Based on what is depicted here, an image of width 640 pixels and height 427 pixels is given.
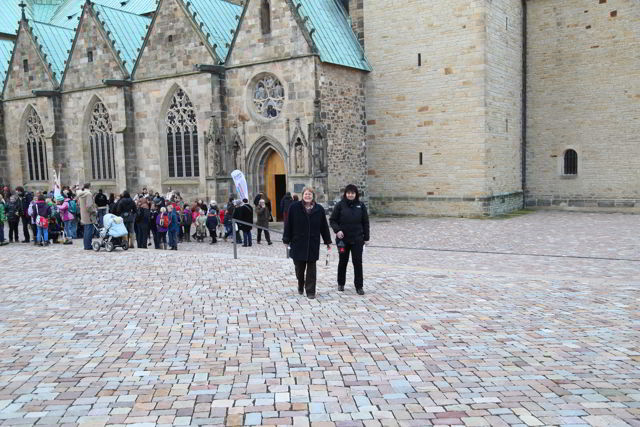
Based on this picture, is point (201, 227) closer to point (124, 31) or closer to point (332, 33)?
point (332, 33)

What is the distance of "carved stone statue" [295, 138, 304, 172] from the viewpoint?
23.3 meters

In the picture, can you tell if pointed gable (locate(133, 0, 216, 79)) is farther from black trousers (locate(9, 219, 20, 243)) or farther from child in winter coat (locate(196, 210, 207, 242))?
black trousers (locate(9, 219, 20, 243))

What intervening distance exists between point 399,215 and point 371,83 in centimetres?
586

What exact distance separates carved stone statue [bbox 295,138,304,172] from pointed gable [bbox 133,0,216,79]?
5921 mm

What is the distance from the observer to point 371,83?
2608cm

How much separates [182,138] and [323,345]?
73.1 feet

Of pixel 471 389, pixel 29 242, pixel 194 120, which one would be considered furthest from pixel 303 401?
pixel 194 120

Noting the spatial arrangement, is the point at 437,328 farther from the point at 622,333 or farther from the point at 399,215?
the point at 399,215

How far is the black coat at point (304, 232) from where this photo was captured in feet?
31.8

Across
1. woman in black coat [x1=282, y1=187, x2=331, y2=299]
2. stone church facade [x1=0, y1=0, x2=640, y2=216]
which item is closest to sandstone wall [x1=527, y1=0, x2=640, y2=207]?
stone church facade [x1=0, y1=0, x2=640, y2=216]

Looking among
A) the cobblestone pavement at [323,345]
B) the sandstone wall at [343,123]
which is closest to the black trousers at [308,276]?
the cobblestone pavement at [323,345]

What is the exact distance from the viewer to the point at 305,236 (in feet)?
32.0

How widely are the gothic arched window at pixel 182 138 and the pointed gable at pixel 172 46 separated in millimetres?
1365

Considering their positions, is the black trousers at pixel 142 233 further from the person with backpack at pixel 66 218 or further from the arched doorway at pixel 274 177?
the arched doorway at pixel 274 177
